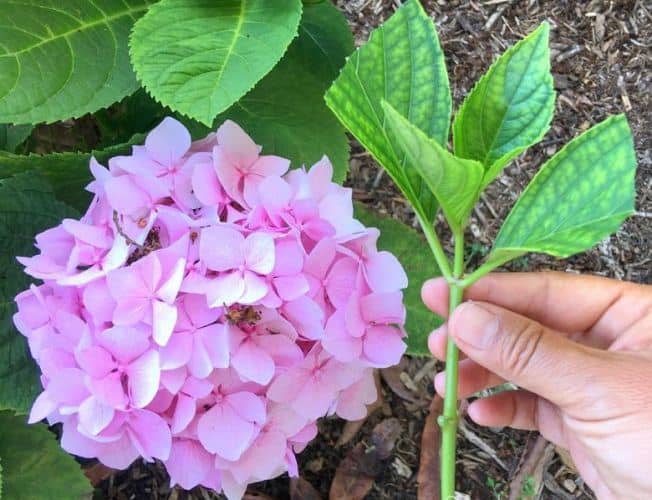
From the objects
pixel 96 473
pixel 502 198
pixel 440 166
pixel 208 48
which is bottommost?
pixel 96 473

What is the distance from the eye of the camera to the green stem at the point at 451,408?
0.70 metres

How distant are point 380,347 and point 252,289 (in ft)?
0.56

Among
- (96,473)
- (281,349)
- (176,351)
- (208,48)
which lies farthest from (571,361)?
(96,473)

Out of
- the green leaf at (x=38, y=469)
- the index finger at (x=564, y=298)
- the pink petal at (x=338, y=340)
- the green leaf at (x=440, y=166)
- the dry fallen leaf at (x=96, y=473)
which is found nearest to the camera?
the green leaf at (x=440, y=166)

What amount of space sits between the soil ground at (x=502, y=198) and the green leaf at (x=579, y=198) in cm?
90

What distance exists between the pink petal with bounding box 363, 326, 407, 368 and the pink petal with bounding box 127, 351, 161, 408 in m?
0.22

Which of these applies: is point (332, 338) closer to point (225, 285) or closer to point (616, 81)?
point (225, 285)

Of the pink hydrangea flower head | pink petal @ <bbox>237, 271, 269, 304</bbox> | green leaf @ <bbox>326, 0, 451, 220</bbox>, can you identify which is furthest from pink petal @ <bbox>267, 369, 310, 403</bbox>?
green leaf @ <bbox>326, 0, 451, 220</bbox>

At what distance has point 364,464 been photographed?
4.84 ft

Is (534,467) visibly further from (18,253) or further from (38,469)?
(18,253)

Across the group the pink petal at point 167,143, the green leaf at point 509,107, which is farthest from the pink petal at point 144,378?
the green leaf at point 509,107

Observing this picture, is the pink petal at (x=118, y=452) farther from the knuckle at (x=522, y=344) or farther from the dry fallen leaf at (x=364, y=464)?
the dry fallen leaf at (x=364, y=464)

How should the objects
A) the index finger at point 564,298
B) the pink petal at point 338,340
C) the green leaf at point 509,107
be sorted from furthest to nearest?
the index finger at point 564,298, the pink petal at point 338,340, the green leaf at point 509,107

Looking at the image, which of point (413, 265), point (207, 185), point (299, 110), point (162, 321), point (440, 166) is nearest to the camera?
point (440, 166)
